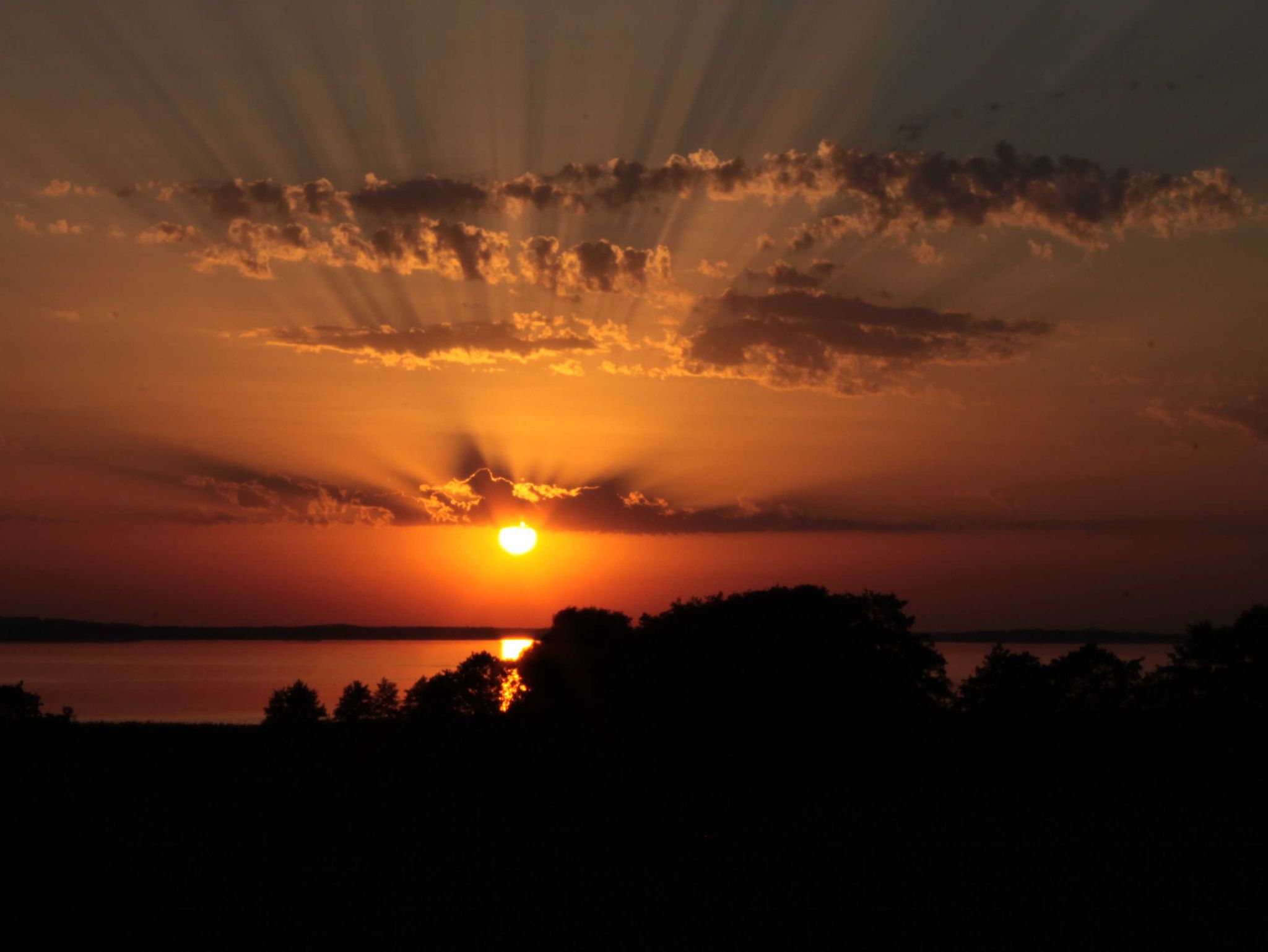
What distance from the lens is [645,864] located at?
93.2 feet

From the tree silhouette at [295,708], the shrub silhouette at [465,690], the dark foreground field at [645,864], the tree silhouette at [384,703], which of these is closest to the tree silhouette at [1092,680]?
the dark foreground field at [645,864]

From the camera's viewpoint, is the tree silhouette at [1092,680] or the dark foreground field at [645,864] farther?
the tree silhouette at [1092,680]

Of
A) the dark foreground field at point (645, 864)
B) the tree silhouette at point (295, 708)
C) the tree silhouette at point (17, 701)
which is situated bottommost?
the dark foreground field at point (645, 864)

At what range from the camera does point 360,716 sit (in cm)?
7581

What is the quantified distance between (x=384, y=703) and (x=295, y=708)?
65.3 ft

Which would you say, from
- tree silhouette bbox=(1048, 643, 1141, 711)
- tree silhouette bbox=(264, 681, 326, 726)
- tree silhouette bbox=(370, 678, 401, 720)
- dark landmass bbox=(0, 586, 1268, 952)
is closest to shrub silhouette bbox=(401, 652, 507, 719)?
dark landmass bbox=(0, 586, 1268, 952)

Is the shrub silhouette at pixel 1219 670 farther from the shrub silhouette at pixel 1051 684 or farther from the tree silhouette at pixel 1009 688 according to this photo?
the tree silhouette at pixel 1009 688

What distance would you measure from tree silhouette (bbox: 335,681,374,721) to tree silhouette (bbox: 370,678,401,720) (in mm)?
858

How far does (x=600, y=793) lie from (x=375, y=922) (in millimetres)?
25262

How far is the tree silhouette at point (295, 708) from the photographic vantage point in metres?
61.6

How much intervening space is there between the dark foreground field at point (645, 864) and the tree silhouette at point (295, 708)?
1304 cm

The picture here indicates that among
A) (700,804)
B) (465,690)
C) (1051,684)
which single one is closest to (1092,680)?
(1051,684)

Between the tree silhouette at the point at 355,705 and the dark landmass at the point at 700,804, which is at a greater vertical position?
the tree silhouette at the point at 355,705

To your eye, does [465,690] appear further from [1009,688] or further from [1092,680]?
[1092,680]
